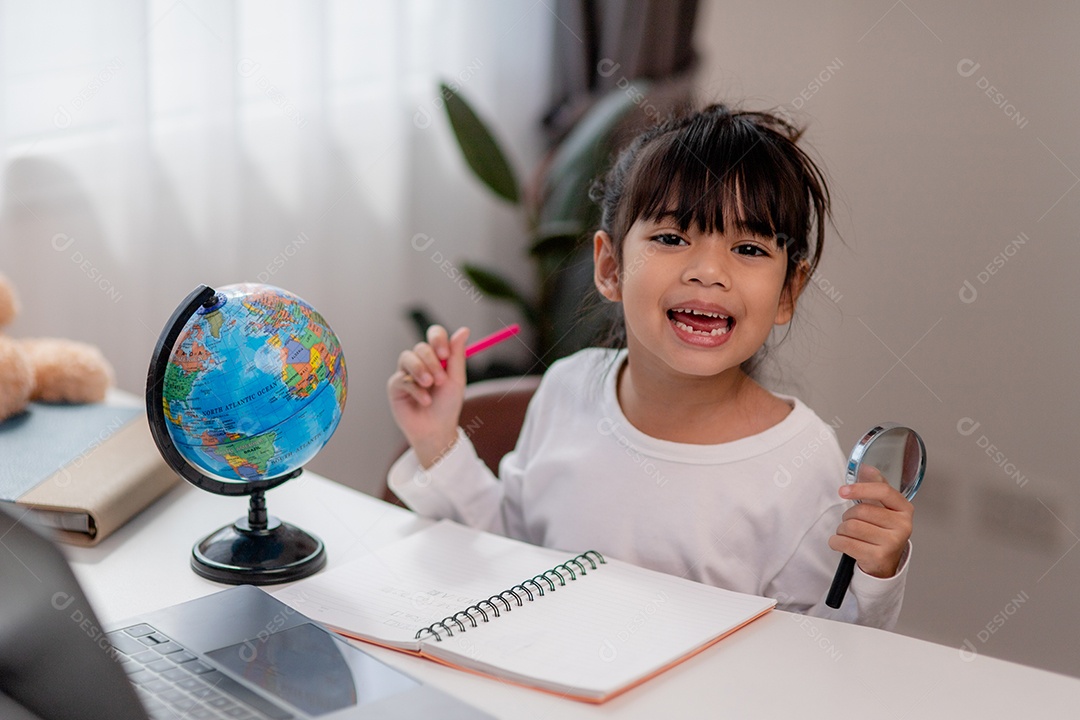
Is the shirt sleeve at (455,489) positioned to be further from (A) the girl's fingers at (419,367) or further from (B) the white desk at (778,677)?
(B) the white desk at (778,677)

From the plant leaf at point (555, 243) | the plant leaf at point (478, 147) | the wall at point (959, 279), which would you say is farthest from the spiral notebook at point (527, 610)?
the plant leaf at point (478, 147)

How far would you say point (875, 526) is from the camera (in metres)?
0.98

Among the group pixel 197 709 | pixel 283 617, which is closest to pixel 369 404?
pixel 283 617

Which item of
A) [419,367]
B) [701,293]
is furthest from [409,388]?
[701,293]

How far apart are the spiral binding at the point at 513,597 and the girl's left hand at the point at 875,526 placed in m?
0.25

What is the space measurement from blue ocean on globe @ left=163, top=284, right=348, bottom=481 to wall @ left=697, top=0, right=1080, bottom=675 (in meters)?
1.03

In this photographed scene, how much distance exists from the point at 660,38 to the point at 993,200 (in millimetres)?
1030

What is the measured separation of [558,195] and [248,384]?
1.45m

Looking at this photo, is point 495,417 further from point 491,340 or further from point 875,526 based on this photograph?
point 875,526

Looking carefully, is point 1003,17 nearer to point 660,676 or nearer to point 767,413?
point 767,413

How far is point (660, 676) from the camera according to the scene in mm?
838

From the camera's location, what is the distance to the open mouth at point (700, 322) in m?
1.15

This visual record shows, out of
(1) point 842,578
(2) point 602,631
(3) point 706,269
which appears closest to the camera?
(2) point 602,631

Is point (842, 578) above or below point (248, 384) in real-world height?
below
